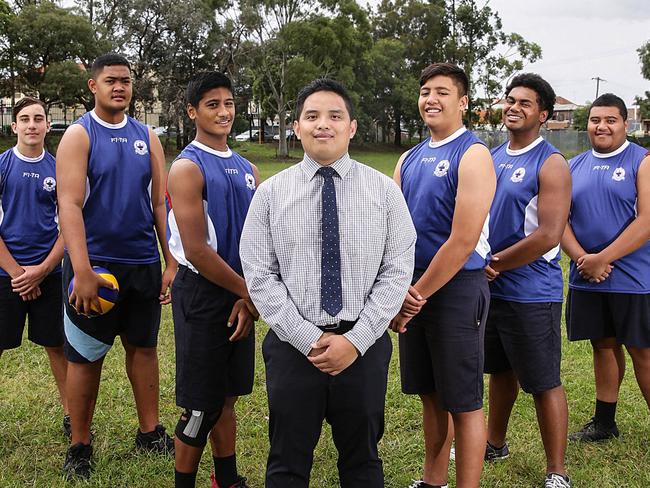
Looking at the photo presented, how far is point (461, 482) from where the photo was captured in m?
3.59

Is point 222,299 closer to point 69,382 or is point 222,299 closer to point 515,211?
point 69,382

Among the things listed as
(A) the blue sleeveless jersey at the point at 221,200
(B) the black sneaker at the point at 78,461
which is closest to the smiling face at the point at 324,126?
(A) the blue sleeveless jersey at the point at 221,200

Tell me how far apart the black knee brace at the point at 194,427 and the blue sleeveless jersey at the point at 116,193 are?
44.0 inches

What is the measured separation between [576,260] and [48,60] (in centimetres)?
3295

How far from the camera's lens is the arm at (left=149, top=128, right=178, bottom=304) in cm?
426

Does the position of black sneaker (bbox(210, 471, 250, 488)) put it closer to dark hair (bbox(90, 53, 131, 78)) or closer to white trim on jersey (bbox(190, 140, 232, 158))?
white trim on jersey (bbox(190, 140, 232, 158))

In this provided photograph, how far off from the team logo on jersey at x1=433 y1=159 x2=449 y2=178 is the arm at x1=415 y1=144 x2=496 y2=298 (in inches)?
3.6

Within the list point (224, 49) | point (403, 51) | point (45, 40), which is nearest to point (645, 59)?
point (403, 51)

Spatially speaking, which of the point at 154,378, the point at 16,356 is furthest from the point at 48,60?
the point at 154,378

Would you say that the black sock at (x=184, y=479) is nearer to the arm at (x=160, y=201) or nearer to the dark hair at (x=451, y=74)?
the arm at (x=160, y=201)

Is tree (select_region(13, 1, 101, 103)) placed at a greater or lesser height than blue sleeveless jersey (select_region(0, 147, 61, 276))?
greater

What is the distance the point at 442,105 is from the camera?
3574 mm

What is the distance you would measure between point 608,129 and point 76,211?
3.53 m

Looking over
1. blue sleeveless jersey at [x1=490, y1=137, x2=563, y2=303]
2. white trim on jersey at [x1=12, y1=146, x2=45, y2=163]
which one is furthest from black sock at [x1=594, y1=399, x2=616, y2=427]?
white trim on jersey at [x1=12, y1=146, x2=45, y2=163]
